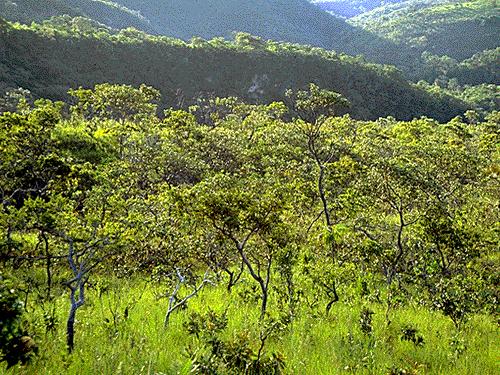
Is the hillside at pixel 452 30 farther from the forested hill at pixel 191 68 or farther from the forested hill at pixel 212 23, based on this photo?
the forested hill at pixel 191 68

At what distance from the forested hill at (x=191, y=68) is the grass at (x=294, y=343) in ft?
153

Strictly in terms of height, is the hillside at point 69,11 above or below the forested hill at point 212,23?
below

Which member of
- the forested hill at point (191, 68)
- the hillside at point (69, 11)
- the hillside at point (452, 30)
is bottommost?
the forested hill at point (191, 68)

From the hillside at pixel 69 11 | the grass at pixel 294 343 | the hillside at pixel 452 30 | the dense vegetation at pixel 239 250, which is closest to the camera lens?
the grass at pixel 294 343

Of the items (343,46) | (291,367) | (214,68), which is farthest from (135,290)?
(343,46)

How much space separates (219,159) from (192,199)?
15089 millimetres

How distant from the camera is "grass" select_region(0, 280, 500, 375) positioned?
458cm

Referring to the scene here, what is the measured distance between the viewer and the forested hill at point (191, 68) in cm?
5406

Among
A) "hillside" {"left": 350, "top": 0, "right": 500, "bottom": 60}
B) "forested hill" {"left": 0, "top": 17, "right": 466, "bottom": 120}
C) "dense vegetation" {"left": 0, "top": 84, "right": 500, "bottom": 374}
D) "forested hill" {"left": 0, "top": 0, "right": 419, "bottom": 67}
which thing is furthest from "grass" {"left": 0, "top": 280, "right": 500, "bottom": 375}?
"hillside" {"left": 350, "top": 0, "right": 500, "bottom": 60}

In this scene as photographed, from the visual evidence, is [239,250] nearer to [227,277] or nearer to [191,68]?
[227,277]

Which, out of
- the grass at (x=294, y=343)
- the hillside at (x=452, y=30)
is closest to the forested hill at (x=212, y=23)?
the hillside at (x=452, y=30)

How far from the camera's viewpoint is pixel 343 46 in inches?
7347

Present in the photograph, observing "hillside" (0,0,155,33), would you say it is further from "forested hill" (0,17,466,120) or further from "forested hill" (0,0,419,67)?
"forested hill" (0,17,466,120)

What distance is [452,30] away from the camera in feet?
538
